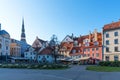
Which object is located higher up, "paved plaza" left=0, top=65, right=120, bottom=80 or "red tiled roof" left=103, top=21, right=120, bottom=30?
"red tiled roof" left=103, top=21, right=120, bottom=30

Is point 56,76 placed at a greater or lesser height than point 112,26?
lesser

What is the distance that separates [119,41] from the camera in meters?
83.6

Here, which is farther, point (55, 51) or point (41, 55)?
point (41, 55)

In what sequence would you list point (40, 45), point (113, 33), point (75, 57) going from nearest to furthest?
point (113, 33) < point (75, 57) < point (40, 45)

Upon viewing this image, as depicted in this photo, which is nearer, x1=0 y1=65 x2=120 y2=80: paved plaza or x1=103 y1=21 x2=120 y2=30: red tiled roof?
x1=0 y1=65 x2=120 y2=80: paved plaza

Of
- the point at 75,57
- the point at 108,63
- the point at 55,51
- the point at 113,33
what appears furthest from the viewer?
the point at 75,57

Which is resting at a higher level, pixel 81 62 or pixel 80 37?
pixel 80 37

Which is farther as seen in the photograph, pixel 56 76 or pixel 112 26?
pixel 112 26

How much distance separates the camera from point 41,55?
107938mm

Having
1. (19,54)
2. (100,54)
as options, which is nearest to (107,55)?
(100,54)

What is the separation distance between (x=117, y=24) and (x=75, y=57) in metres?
23.0

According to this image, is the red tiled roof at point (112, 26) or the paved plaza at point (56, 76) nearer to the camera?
the paved plaza at point (56, 76)

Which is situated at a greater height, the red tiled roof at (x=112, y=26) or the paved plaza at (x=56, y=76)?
the red tiled roof at (x=112, y=26)

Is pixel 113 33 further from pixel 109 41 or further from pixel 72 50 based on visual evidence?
pixel 72 50
